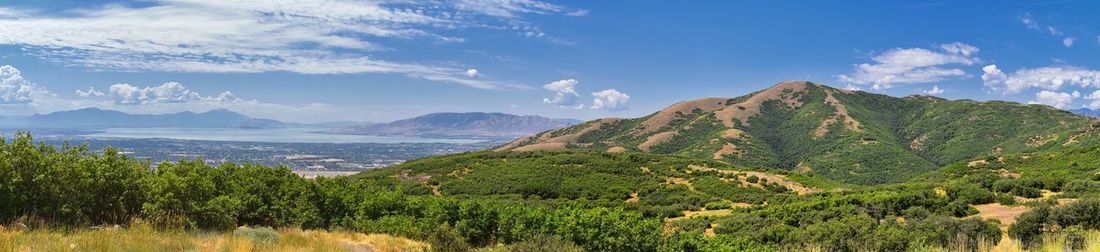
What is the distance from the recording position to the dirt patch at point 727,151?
128500 millimetres

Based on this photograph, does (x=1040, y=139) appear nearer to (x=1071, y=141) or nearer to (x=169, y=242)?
(x=1071, y=141)

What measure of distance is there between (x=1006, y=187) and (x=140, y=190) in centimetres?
3977

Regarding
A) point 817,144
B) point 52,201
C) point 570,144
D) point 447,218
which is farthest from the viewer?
point 570,144

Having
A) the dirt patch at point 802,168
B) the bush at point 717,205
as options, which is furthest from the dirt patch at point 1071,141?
the bush at point 717,205

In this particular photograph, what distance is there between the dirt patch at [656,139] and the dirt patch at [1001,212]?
416 feet

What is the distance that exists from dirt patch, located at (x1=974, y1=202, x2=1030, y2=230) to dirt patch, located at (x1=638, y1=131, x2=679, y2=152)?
127m

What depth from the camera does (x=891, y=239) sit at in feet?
60.5

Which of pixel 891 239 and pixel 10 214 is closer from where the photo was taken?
pixel 10 214

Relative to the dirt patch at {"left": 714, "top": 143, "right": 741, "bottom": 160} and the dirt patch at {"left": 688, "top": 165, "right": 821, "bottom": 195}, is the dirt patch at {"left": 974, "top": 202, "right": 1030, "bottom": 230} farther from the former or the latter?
the dirt patch at {"left": 714, "top": 143, "right": 741, "bottom": 160}

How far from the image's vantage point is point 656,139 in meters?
164

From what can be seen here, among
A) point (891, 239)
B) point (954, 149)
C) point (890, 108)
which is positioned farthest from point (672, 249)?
point (890, 108)

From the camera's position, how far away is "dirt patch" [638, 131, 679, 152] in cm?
15760

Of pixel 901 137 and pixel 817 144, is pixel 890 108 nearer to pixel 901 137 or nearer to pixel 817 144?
pixel 901 137

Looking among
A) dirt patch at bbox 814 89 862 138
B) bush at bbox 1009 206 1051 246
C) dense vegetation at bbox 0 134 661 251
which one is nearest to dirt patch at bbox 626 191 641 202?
dense vegetation at bbox 0 134 661 251
